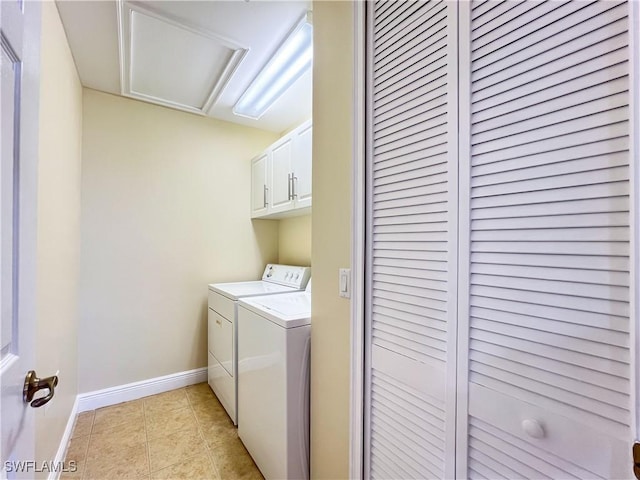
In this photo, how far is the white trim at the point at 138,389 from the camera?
2256mm

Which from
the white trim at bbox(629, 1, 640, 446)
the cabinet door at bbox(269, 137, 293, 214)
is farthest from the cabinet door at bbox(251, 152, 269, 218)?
the white trim at bbox(629, 1, 640, 446)

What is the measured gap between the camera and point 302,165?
2254mm

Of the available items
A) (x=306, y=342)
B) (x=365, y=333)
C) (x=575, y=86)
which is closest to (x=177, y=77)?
(x=306, y=342)

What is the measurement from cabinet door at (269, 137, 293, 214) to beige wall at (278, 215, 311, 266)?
32 cm

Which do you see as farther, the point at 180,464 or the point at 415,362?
the point at 180,464

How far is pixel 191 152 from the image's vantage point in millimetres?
2697

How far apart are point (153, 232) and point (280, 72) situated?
167 cm

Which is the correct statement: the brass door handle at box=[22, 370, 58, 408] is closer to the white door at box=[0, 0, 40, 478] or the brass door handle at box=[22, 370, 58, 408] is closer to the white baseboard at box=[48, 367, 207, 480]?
the white door at box=[0, 0, 40, 478]

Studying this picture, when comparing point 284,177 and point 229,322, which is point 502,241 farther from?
point 284,177

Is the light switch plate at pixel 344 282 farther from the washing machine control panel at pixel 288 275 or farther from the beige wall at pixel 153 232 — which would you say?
the beige wall at pixel 153 232

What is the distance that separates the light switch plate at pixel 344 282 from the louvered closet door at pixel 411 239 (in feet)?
0.32

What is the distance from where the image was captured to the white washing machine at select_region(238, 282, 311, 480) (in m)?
1.38

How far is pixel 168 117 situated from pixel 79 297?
1.64 meters

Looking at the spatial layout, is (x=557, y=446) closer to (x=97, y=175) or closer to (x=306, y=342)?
(x=306, y=342)
